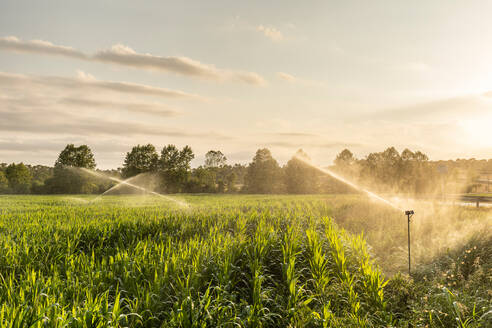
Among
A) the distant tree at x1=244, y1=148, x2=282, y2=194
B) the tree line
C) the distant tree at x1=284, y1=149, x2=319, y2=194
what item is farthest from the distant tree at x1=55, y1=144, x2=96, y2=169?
the distant tree at x1=284, y1=149, x2=319, y2=194

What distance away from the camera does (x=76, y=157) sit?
65562 millimetres

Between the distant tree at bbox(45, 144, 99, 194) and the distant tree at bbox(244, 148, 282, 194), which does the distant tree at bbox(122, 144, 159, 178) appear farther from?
the distant tree at bbox(244, 148, 282, 194)

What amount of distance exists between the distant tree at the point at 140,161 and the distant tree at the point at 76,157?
8641 millimetres

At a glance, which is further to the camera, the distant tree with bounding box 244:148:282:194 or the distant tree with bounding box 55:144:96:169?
the distant tree with bounding box 55:144:96:169

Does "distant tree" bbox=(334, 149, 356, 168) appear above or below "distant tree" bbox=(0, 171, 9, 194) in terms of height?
above

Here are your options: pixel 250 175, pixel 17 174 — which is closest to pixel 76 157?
pixel 17 174

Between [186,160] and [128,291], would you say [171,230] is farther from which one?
[186,160]

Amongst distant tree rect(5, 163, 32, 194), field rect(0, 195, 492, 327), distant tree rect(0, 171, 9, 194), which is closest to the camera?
field rect(0, 195, 492, 327)

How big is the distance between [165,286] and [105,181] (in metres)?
58.6

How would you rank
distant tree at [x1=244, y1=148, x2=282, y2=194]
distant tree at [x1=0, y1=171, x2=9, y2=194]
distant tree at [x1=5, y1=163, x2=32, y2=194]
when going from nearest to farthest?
1. distant tree at [x1=244, y1=148, x2=282, y2=194]
2. distant tree at [x1=0, y1=171, x2=9, y2=194]
3. distant tree at [x1=5, y1=163, x2=32, y2=194]

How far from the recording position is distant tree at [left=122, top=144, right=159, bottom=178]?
6332 cm

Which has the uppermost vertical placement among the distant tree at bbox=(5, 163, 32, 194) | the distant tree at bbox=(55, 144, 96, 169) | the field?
the distant tree at bbox=(55, 144, 96, 169)

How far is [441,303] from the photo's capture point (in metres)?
6.49

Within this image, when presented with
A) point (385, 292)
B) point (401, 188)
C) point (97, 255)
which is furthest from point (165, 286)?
point (401, 188)
